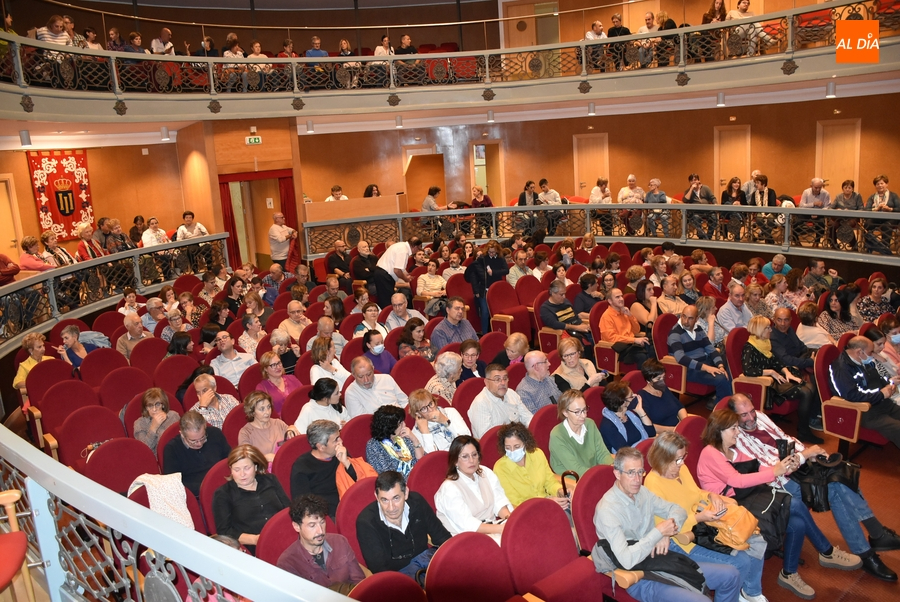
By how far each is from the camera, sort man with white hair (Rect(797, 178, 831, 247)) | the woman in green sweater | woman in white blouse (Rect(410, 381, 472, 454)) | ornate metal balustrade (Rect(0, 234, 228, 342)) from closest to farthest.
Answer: the woman in green sweater → woman in white blouse (Rect(410, 381, 472, 454)) → ornate metal balustrade (Rect(0, 234, 228, 342)) → man with white hair (Rect(797, 178, 831, 247))

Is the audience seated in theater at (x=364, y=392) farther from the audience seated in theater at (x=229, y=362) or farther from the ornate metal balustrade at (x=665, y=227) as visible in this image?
the ornate metal balustrade at (x=665, y=227)

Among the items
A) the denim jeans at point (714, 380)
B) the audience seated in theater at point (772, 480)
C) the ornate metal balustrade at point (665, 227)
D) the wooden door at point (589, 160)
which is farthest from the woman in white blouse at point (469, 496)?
the wooden door at point (589, 160)

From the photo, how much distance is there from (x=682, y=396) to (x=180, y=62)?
32.3 ft

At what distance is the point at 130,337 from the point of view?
7.89m

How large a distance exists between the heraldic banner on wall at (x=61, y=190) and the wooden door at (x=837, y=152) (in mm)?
14036

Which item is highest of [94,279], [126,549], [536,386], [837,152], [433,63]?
[433,63]

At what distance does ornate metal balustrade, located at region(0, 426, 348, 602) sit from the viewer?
1.64m

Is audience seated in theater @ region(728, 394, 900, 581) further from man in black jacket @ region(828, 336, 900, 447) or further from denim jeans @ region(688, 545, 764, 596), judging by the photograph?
man in black jacket @ region(828, 336, 900, 447)

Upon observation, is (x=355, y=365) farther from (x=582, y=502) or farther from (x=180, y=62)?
(x=180, y=62)

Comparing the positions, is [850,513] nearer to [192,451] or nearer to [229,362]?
[192,451]

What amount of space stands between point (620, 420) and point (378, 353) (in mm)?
2427

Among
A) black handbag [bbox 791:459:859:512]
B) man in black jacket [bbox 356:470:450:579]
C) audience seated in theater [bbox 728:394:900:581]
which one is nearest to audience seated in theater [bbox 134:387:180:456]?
man in black jacket [bbox 356:470:450:579]

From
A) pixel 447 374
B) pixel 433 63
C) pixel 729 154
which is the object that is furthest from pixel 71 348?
pixel 729 154

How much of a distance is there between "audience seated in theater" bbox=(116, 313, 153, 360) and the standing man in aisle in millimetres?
5196
